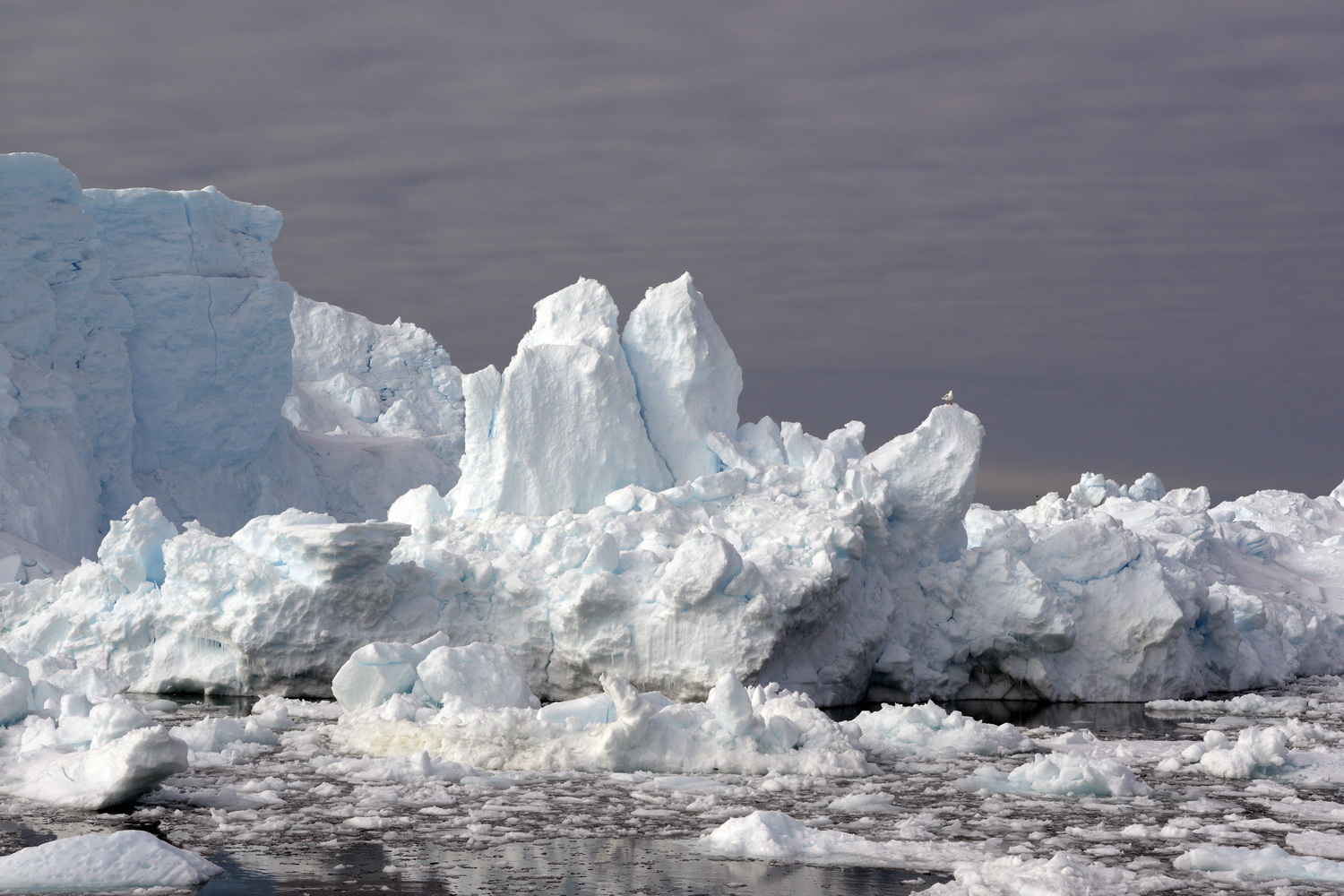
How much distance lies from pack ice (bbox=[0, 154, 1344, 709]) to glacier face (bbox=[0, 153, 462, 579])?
0.30ft

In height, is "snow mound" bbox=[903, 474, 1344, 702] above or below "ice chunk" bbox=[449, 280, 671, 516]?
below

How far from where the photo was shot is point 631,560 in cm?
1666

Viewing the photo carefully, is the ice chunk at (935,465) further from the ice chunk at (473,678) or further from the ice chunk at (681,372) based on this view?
the ice chunk at (473,678)

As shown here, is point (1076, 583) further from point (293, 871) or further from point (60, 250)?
point (60, 250)

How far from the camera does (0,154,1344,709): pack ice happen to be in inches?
647

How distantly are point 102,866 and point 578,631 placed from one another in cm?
936

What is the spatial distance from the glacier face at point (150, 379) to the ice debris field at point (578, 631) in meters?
0.08

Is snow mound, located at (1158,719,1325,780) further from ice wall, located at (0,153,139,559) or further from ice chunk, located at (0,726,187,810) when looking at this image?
ice wall, located at (0,153,139,559)

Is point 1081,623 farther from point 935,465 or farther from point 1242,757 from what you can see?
point 1242,757

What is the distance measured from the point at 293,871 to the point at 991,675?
13.0 meters

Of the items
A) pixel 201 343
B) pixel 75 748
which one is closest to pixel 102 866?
pixel 75 748

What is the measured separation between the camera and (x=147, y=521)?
18.0 m

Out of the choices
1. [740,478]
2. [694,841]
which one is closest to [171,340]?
[740,478]

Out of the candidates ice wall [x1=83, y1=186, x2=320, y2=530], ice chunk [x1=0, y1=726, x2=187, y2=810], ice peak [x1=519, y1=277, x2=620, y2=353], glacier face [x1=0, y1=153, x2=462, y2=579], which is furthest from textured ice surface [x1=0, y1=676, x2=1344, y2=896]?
ice wall [x1=83, y1=186, x2=320, y2=530]
